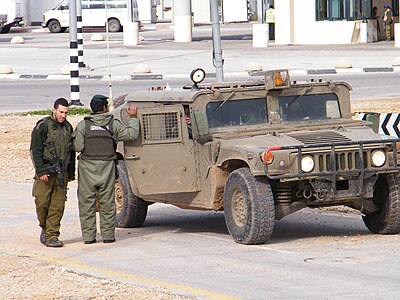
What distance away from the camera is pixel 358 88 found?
1207 inches

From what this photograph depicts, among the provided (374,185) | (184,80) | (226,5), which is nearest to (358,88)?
(184,80)

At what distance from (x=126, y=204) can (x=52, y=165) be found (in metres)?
1.44

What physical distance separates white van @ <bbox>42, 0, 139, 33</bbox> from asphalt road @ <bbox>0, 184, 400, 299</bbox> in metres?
47.2

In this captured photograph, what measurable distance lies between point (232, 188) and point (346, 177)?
1.12 meters

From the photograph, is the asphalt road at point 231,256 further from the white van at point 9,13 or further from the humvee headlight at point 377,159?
the white van at point 9,13

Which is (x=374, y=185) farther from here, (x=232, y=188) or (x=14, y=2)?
(x=14, y=2)

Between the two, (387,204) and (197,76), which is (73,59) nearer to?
(197,76)

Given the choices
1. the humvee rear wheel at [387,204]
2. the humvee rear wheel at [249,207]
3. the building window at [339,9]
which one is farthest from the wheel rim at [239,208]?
the building window at [339,9]

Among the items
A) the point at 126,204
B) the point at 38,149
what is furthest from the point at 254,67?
the point at 38,149

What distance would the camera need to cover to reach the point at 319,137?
11898mm

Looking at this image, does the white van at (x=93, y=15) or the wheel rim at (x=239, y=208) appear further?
the white van at (x=93, y=15)

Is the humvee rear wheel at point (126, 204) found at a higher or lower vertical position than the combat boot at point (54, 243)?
higher

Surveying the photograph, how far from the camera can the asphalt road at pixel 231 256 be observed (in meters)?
9.58

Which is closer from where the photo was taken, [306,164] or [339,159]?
[306,164]
